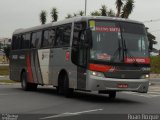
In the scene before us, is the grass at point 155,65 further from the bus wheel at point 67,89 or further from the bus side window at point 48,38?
the bus wheel at point 67,89

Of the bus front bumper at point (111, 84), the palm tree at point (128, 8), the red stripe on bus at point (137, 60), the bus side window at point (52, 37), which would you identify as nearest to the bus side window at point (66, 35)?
the bus side window at point (52, 37)

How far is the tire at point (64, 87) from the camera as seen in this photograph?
20891 millimetres

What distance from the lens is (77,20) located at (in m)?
20.1

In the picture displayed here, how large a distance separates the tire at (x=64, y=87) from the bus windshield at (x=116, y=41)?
245 cm

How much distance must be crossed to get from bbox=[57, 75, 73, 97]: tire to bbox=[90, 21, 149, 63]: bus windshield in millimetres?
2446

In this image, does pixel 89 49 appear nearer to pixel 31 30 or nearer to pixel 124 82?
pixel 124 82

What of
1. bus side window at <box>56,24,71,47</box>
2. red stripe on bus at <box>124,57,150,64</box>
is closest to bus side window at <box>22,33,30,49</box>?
bus side window at <box>56,24,71,47</box>

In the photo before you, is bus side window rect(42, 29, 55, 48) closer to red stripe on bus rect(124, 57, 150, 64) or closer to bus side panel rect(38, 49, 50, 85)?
bus side panel rect(38, 49, 50, 85)

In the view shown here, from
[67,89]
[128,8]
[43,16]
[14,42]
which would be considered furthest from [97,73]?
[43,16]

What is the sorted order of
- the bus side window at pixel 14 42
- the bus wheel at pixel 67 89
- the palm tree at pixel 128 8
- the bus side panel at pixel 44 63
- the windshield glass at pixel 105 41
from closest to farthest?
the windshield glass at pixel 105 41 → the bus wheel at pixel 67 89 → the bus side panel at pixel 44 63 → the bus side window at pixel 14 42 → the palm tree at pixel 128 8

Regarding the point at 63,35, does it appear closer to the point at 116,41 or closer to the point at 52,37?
the point at 52,37

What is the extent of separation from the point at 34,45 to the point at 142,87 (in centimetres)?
762

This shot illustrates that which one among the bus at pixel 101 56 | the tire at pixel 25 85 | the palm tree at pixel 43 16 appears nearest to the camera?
the bus at pixel 101 56

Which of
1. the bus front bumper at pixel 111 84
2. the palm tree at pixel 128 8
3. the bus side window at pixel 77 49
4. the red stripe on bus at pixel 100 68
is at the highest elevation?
the palm tree at pixel 128 8
